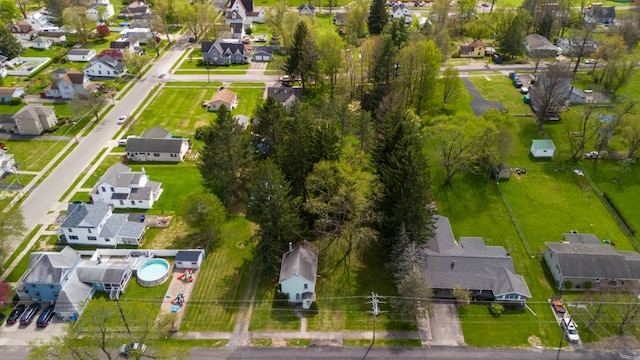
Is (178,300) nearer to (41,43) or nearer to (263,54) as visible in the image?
(263,54)

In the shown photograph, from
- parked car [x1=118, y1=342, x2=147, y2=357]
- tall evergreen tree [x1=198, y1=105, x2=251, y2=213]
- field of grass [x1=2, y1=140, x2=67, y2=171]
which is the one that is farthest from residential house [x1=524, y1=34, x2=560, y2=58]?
field of grass [x1=2, y1=140, x2=67, y2=171]

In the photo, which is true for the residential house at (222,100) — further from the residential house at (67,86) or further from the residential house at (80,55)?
the residential house at (80,55)

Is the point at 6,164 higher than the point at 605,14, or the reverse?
the point at 605,14

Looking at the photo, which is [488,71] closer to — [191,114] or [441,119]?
[441,119]

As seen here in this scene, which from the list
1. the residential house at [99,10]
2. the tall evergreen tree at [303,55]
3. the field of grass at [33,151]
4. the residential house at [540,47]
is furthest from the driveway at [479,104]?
the residential house at [99,10]

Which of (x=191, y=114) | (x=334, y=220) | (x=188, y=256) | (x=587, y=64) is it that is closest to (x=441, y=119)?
(x=334, y=220)

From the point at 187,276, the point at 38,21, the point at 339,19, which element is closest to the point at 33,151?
the point at 187,276

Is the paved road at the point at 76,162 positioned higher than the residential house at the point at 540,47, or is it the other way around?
the residential house at the point at 540,47
